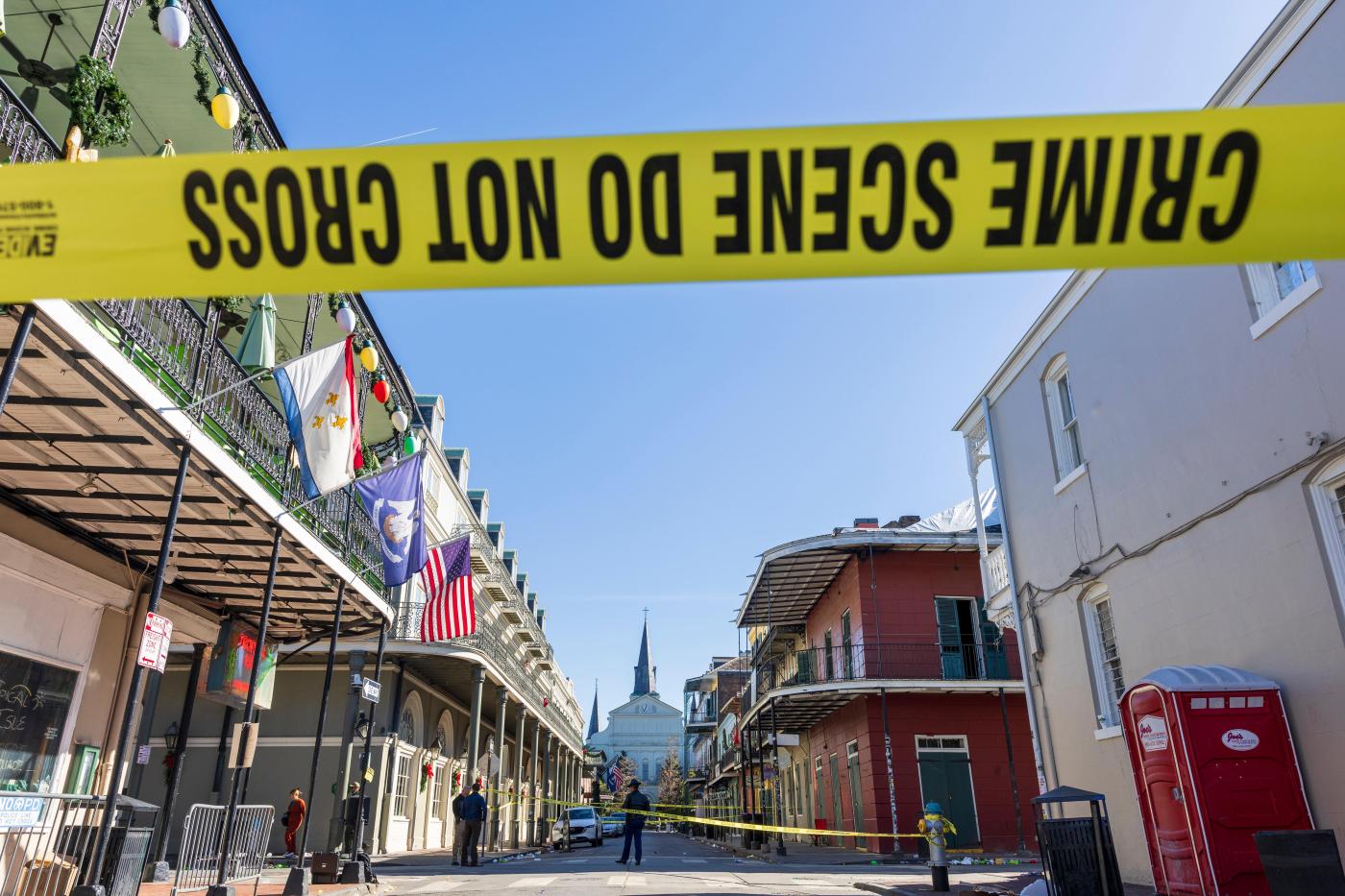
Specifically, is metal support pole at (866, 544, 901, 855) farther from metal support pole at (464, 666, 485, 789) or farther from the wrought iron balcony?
the wrought iron balcony

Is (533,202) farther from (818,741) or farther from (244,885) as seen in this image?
(818,741)

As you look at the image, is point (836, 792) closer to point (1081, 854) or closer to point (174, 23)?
point (1081, 854)

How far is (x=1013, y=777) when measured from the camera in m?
21.0

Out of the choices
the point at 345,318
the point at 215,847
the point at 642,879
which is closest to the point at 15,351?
the point at 345,318

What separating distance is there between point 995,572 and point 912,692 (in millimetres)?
8052

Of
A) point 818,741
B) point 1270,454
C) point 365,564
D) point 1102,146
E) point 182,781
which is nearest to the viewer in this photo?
point 1102,146

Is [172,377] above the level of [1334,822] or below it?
above

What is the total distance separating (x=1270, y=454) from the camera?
8234 mm

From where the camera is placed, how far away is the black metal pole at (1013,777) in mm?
20547

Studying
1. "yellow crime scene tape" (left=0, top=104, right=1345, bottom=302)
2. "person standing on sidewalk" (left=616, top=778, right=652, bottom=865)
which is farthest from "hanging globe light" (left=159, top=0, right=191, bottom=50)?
"person standing on sidewalk" (left=616, top=778, right=652, bottom=865)

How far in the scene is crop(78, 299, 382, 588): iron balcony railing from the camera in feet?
24.0

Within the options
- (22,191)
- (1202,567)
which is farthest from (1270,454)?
(22,191)

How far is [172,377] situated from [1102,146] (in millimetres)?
7541

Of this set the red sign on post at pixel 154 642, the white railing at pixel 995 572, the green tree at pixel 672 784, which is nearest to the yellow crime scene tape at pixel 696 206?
the red sign on post at pixel 154 642
